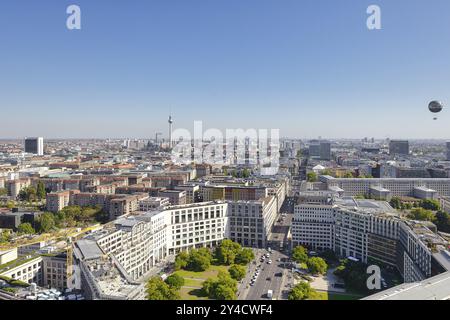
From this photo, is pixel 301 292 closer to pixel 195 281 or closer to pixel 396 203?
pixel 195 281

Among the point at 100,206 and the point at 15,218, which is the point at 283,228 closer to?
the point at 100,206

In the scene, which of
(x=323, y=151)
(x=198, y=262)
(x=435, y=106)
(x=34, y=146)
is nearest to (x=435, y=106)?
(x=435, y=106)

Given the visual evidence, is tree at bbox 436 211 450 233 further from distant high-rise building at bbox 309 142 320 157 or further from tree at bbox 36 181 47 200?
distant high-rise building at bbox 309 142 320 157

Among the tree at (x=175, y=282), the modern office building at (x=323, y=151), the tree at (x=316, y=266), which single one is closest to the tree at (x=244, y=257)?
the tree at (x=316, y=266)

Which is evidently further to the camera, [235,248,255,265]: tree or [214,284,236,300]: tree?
[235,248,255,265]: tree

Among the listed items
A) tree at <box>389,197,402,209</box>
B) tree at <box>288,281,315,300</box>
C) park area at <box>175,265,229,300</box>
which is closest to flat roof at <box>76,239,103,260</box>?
park area at <box>175,265,229,300</box>
